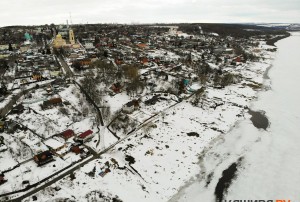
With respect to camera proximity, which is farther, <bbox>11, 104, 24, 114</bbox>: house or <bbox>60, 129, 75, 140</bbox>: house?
<bbox>11, 104, 24, 114</bbox>: house

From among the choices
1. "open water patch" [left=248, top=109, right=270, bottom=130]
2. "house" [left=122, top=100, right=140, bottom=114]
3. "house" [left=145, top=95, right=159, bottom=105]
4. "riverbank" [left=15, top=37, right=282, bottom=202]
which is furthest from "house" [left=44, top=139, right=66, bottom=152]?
"open water patch" [left=248, top=109, right=270, bottom=130]

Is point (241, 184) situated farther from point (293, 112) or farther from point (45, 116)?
point (45, 116)

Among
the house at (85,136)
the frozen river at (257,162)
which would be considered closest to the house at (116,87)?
the house at (85,136)

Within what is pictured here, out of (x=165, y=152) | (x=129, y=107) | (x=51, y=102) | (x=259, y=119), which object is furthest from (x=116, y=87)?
(x=259, y=119)

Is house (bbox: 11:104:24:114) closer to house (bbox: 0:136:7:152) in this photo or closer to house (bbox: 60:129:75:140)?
house (bbox: 0:136:7:152)

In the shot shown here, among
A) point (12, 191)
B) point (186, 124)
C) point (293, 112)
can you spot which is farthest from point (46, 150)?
point (293, 112)

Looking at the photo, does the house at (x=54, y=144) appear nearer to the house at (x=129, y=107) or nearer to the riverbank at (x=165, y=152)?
the riverbank at (x=165, y=152)
